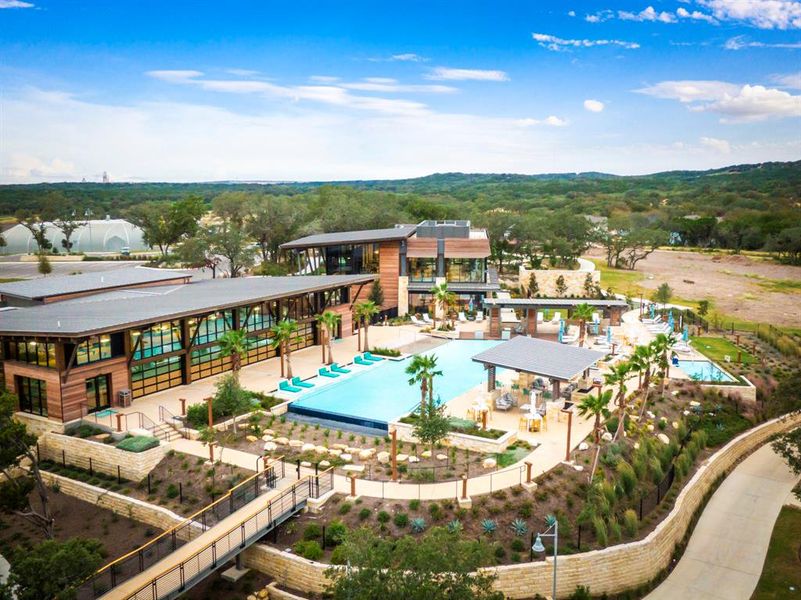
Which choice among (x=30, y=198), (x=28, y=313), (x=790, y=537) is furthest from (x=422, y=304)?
(x=30, y=198)

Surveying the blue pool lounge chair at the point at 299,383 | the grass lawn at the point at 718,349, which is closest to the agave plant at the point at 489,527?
the blue pool lounge chair at the point at 299,383

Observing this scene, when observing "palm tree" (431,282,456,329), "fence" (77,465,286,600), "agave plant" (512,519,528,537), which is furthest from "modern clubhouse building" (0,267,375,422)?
"agave plant" (512,519,528,537)

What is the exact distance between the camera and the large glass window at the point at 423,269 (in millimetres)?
50625

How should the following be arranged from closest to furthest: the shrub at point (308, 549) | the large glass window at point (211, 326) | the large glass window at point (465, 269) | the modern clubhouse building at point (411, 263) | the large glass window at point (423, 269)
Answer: the shrub at point (308, 549) → the large glass window at point (211, 326) → the modern clubhouse building at point (411, 263) → the large glass window at point (423, 269) → the large glass window at point (465, 269)

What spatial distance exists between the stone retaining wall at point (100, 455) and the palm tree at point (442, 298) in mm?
24032

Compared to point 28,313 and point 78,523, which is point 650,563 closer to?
point 78,523

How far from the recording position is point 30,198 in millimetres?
137375

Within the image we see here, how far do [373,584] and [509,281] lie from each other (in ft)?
168

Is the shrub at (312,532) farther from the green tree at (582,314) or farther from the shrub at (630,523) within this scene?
the green tree at (582,314)

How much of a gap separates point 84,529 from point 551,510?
15.2 m

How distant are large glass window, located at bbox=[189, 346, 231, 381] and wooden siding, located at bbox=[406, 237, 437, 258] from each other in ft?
65.6

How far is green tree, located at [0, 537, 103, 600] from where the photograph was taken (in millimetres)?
13312

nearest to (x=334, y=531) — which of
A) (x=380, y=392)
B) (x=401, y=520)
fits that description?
(x=401, y=520)

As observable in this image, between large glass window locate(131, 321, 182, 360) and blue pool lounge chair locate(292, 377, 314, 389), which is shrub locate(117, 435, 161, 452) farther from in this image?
blue pool lounge chair locate(292, 377, 314, 389)
